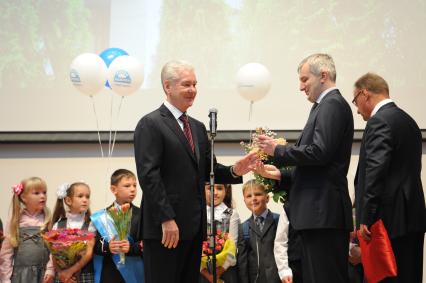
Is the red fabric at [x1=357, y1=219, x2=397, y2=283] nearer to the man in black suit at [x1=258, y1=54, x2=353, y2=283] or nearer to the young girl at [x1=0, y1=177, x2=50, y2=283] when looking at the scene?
the man in black suit at [x1=258, y1=54, x2=353, y2=283]

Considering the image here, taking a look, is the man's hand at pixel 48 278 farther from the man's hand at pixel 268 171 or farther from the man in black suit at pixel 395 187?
the man in black suit at pixel 395 187

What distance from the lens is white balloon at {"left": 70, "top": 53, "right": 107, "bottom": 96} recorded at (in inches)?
198

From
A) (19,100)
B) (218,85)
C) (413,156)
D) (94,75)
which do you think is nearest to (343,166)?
(413,156)

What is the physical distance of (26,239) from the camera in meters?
5.34

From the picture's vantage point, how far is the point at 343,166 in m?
3.67

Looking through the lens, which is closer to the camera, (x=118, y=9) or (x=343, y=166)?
(x=343, y=166)

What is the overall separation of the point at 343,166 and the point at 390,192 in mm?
496

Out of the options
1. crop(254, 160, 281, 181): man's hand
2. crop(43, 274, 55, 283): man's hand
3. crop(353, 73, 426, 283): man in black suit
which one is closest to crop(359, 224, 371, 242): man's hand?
crop(353, 73, 426, 283): man in black suit

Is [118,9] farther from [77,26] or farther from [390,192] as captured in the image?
[390,192]

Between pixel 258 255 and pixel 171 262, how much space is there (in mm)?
1730

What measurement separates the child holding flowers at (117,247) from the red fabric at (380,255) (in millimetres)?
1842

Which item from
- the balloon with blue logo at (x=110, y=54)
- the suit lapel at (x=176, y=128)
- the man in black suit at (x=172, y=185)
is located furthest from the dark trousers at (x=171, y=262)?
the balloon with blue logo at (x=110, y=54)

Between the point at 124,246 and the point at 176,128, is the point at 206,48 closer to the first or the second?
the point at 124,246

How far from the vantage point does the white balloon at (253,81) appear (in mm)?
5148
